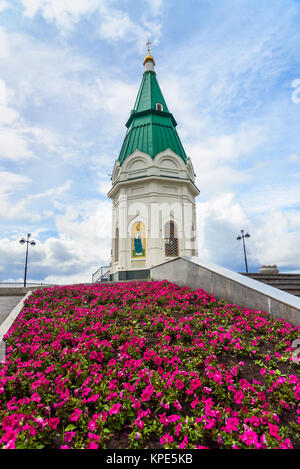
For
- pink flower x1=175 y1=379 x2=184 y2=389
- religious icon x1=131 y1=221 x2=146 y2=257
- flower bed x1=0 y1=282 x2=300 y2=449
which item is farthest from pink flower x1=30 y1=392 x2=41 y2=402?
religious icon x1=131 y1=221 x2=146 y2=257

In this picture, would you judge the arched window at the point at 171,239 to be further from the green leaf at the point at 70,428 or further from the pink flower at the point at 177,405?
the green leaf at the point at 70,428

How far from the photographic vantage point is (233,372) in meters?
3.06

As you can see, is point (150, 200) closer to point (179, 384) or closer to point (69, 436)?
point (179, 384)

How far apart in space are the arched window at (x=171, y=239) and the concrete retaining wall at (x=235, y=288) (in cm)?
999

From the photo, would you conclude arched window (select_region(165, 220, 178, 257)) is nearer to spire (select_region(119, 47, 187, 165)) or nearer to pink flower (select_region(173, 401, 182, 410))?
spire (select_region(119, 47, 187, 165))

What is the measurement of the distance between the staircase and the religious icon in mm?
9754

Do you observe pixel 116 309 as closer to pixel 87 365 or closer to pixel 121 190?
pixel 87 365

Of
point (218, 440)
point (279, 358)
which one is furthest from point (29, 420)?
point (279, 358)

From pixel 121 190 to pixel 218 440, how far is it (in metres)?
18.5

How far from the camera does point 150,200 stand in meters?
18.8

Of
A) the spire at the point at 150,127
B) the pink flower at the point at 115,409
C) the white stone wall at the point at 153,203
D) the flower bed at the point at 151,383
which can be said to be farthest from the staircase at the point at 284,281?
the spire at the point at 150,127

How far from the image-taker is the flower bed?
2.22 meters

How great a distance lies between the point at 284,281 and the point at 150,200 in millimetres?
11485

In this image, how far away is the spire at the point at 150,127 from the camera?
20227mm
